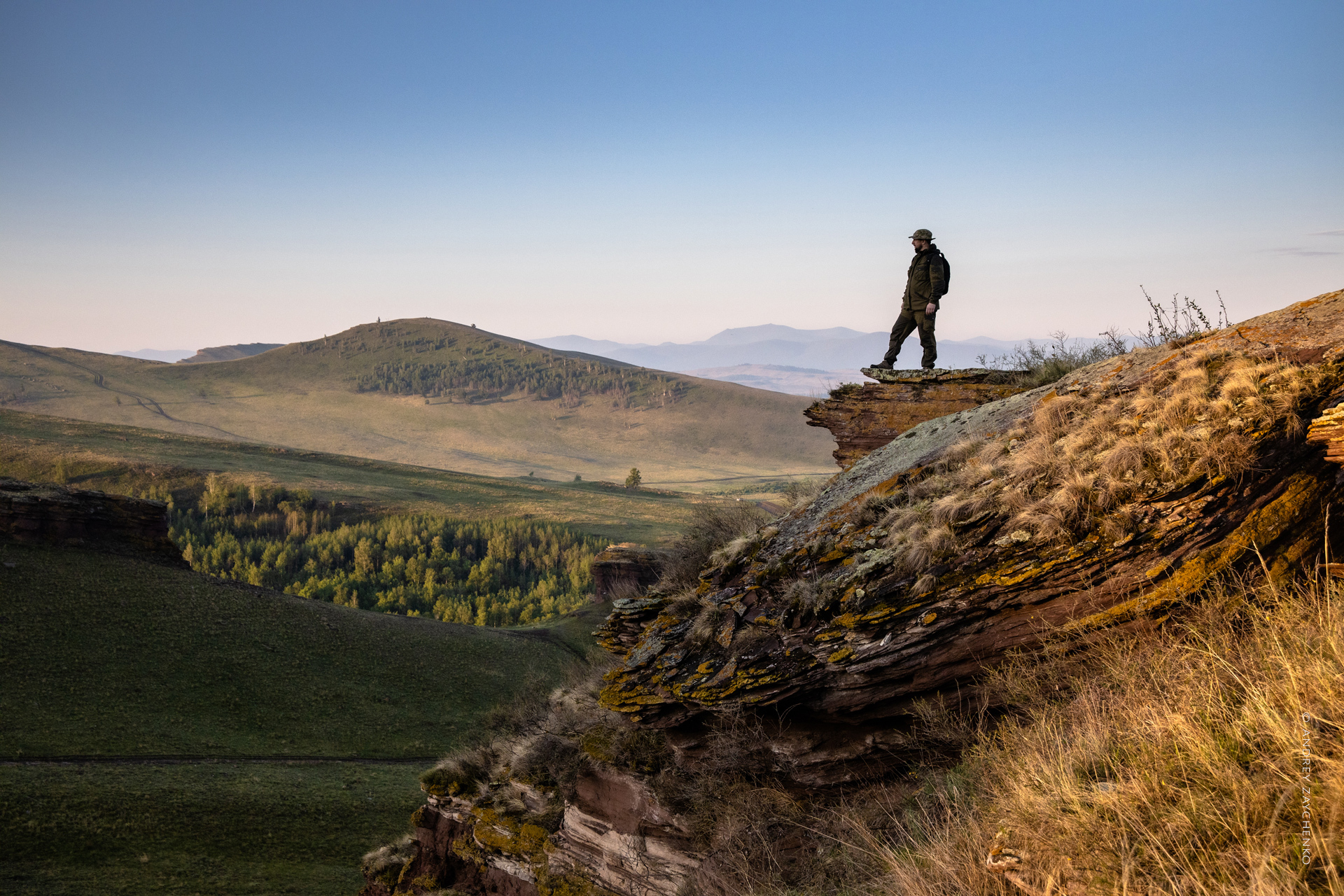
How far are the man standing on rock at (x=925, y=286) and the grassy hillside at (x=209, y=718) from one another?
12.5 meters

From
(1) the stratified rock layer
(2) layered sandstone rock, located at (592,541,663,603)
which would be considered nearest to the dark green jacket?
(1) the stratified rock layer

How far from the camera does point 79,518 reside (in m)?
43.0

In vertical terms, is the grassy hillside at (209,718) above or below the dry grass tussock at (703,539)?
below

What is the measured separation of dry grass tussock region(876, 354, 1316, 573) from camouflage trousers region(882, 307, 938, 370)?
5.71 meters

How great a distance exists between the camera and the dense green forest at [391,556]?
84.6 m

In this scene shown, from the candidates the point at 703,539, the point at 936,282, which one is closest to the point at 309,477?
the point at 703,539

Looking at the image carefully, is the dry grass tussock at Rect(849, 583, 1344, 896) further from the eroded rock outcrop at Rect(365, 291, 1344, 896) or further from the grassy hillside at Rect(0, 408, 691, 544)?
the grassy hillside at Rect(0, 408, 691, 544)

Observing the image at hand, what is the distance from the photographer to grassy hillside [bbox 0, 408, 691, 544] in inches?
4444

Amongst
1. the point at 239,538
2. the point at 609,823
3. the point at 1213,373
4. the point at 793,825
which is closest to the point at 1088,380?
the point at 1213,373

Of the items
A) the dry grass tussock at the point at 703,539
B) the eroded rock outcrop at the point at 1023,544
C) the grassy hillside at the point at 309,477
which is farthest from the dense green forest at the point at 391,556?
the eroded rock outcrop at the point at 1023,544

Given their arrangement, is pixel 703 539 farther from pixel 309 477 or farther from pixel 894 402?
pixel 309 477

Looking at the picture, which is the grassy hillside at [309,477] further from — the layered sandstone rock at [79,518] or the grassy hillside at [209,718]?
the layered sandstone rock at [79,518]

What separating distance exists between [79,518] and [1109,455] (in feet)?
170

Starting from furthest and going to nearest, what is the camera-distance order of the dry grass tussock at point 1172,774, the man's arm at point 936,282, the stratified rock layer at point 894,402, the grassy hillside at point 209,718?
the grassy hillside at point 209,718 < the man's arm at point 936,282 < the stratified rock layer at point 894,402 < the dry grass tussock at point 1172,774
